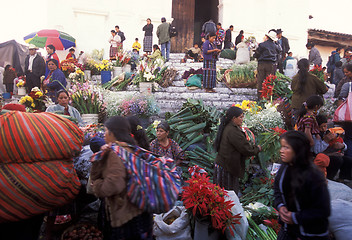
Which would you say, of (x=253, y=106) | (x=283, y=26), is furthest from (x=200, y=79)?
(x=283, y=26)

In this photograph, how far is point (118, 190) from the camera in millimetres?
1980

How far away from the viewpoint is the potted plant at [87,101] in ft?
19.6

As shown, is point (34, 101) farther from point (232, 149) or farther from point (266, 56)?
point (266, 56)

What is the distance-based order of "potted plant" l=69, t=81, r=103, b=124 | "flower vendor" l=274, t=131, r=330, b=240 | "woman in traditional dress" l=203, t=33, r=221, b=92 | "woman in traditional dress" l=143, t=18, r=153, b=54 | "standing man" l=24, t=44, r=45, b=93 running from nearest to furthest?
"flower vendor" l=274, t=131, r=330, b=240 → "potted plant" l=69, t=81, r=103, b=124 → "woman in traditional dress" l=203, t=33, r=221, b=92 → "standing man" l=24, t=44, r=45, b=93 → "woman in traditional dress" l=143, t=18, r=153, b=54

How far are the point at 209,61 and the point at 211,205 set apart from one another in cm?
573

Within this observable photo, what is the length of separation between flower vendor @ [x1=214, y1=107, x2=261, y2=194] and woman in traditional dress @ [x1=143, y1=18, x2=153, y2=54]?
967 centimetres

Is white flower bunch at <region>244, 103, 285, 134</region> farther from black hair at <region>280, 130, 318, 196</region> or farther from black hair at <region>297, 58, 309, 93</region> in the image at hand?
black hair at <region>280, 130, 318, 196</region>

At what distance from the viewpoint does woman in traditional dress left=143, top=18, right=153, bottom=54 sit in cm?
1258

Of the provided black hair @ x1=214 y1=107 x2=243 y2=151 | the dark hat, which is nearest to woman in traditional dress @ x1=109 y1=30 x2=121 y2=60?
black hair @ x1=214 y1=107 x2=243 y2=151

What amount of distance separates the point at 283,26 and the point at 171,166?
15.1m

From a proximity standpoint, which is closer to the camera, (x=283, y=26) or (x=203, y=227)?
(x=203, y=227)

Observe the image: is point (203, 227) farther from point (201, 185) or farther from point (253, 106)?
point (253, 106)

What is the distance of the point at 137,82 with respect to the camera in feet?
29.1

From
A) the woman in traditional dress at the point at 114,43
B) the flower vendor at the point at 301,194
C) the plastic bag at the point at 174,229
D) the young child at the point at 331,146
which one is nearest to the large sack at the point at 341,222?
the flower vendor at the point at 301,194
